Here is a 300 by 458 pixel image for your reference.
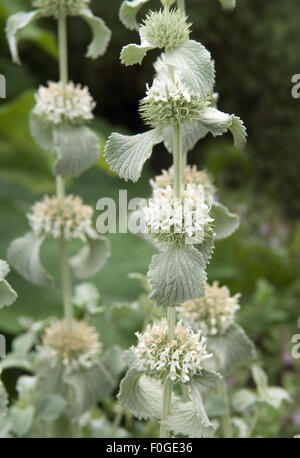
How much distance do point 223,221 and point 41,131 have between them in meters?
0.39

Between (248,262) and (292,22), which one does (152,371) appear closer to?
(248,262)

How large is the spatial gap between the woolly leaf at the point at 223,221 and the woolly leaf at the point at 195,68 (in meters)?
0.30

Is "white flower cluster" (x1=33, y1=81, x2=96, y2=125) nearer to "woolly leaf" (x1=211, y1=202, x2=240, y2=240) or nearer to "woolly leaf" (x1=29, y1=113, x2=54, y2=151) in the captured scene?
"woolly leaf" (x1=29, y1=113, x2=54, y2=151)

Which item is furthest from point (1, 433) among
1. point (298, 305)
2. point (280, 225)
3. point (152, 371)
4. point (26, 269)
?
point (280, 225)

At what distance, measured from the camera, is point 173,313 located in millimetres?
882

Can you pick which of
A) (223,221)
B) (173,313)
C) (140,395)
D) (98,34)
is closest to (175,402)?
(140,395)

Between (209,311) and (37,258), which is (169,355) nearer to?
(209,311)

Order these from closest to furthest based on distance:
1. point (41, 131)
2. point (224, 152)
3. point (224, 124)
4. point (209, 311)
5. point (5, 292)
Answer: point (224, 124) → point (5, 292) → point (209, 311) → point (41, 131) → point (224, 152)

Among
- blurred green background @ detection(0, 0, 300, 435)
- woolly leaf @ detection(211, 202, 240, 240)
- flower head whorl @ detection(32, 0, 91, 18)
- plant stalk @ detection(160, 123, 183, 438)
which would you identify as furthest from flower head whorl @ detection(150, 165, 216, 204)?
blurred green background @ detection(0, 0, 300, 435)

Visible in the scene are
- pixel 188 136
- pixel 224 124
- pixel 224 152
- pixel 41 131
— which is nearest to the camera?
pixel 224 124

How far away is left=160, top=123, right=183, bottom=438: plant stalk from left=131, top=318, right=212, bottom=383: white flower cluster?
2 centimetres

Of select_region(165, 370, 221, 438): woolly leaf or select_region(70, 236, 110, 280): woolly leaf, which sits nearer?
select_region(165, 370, 221, 438): woolly leaf

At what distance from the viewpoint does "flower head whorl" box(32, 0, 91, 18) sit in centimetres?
112

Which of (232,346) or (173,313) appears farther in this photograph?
(232,346)
